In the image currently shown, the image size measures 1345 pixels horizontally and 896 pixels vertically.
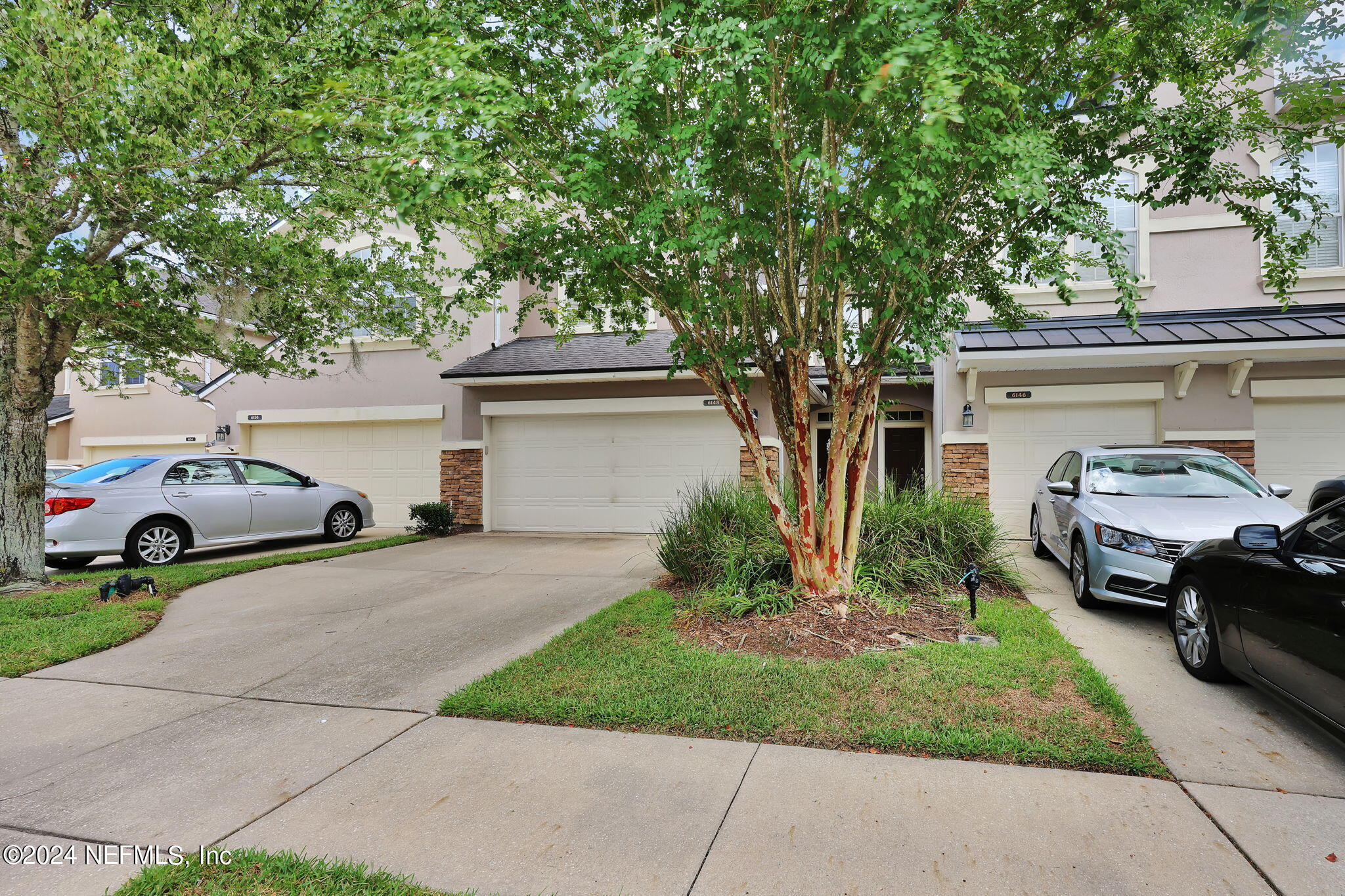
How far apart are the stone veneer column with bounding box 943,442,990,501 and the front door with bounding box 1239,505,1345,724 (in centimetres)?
647

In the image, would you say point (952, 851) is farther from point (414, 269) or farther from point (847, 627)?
point (414, 269)

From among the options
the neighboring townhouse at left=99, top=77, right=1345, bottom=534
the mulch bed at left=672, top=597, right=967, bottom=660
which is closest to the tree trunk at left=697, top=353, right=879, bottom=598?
the mulch bed at left=672, top=597, right=967, bottom=660

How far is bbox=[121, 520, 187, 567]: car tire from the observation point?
8336mm

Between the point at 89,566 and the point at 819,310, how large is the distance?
388 inches

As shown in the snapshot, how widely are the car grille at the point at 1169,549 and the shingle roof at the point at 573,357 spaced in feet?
23.5

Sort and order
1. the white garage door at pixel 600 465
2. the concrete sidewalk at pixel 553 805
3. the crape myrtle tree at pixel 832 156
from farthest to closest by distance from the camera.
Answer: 1. the white garage door at pixel 600 465
2. the crape myrtle tree at pixel 832 156
3. the concrete sidewalk at pixel 553 805

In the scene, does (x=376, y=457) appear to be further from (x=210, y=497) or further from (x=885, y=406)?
(x=885, y=406)

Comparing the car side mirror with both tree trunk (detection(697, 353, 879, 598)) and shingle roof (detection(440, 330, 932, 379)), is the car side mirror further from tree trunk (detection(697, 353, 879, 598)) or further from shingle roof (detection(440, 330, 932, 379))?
shingle roof (detection(440, 330, 932, 379))

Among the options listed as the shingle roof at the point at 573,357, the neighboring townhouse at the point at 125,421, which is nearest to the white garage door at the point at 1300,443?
the shingle roof at the point at 573,357

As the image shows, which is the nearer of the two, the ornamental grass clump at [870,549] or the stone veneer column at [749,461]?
the ornamental grass clump at [870,549]

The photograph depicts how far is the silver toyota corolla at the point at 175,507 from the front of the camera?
316 inches

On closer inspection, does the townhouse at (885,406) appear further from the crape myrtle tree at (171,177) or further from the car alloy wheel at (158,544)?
the car alloy wheel at (158,544)

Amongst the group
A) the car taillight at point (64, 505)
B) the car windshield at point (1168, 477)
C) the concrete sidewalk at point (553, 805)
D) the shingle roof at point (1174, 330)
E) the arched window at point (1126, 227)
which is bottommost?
the concrete sidewalk at point (553, 805)

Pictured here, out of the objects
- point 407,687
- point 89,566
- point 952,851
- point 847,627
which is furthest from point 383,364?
A: point 952,851
